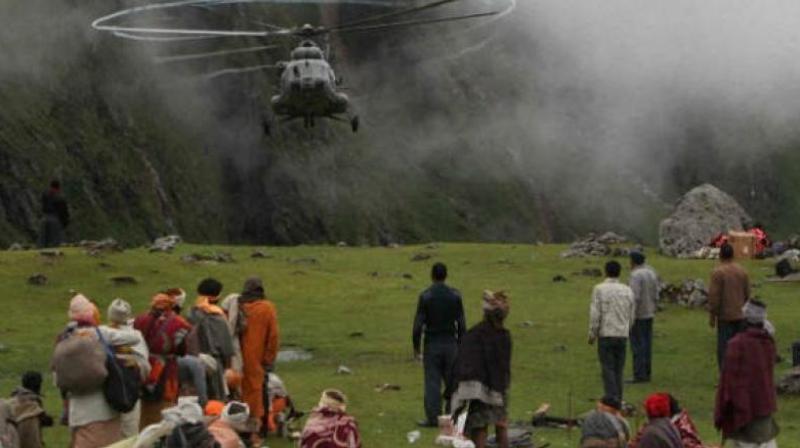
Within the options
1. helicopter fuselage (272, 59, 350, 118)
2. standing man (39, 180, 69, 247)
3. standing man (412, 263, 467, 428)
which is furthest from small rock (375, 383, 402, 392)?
helicopter fuselage (272, 59, 350, 118)

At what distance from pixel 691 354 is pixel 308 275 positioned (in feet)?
54.2

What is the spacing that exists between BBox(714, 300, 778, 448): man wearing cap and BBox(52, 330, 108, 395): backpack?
823cm

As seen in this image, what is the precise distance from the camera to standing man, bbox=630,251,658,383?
31.5m

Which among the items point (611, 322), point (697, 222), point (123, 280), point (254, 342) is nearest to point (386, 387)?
point (611, 322)

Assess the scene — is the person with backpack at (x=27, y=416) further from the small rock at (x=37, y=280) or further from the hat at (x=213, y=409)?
the small rock at (x=37, y=280)

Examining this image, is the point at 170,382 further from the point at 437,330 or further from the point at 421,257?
the point at 421,257

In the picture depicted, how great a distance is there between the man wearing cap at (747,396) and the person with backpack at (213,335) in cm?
691

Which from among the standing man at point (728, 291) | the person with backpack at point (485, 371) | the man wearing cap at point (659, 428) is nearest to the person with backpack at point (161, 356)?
the person with backpack at point (485, 371)

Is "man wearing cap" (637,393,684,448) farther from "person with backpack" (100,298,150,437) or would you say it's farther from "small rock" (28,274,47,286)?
"small rock" (28,274,47,286)

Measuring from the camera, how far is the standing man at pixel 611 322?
92.0 ft

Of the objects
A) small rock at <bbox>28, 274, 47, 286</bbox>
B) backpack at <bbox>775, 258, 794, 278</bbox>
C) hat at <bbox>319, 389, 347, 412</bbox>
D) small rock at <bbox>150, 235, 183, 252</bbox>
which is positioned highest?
small rock at <bbox>150, 235, 183, 252</bbox>

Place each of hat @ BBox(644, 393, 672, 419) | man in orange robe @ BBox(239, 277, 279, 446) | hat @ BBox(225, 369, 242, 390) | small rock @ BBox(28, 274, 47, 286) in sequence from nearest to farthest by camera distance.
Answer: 1. hat @ BBox(644, 393, 672, 419)
2. hat @ BBox(225, 369, 242, 390)
3. man in orange robe @ BBox(239, 277, 279, 446)
4. small rock @ BBox(28, 274, 47, 286)

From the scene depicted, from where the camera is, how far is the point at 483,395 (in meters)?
22.7

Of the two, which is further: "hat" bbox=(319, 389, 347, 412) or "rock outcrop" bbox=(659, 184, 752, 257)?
"rock outcrop" bbox=(659, 184, 752, 257)
